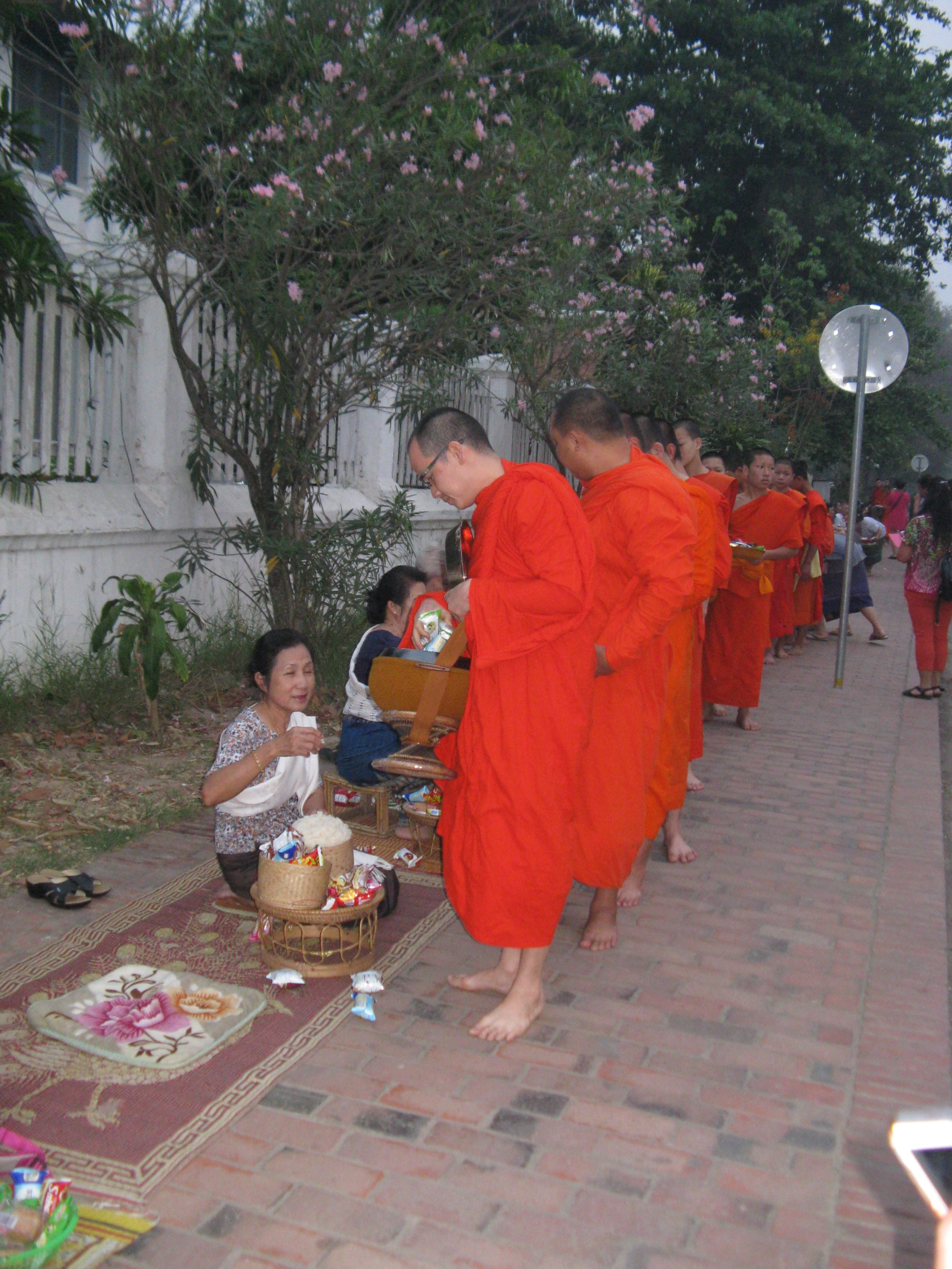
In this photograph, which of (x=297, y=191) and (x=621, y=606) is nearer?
(x=621, y=606)

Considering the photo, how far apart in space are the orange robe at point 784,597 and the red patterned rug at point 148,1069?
7.46 meters

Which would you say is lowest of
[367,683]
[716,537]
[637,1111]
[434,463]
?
[637,1111]

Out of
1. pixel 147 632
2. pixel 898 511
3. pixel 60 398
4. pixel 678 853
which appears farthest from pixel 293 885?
pixel 898 511

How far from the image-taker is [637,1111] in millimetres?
3057

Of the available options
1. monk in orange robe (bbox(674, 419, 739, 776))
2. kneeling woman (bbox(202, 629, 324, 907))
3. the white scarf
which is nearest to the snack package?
kneeling woman (bbox(202, 629, 324, 907))

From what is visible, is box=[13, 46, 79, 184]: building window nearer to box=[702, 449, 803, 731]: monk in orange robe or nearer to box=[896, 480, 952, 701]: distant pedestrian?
box=[702, 449, 803, 731]: monk in orange robe

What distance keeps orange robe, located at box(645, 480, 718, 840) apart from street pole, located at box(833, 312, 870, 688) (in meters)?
4.81

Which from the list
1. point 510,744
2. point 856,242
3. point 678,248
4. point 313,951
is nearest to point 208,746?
point 313,951

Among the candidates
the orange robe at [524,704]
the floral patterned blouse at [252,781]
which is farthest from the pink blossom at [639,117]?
the floral patterned blouse at [252,781]

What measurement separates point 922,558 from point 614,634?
659cm

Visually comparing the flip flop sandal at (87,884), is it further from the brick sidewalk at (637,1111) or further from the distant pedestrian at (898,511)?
the distant pedestrian at (898,511)

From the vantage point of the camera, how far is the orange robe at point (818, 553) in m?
11.2

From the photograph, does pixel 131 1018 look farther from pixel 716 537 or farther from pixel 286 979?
pixel 716 537

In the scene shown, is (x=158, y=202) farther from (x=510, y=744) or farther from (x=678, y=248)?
(x=678, y=248)
